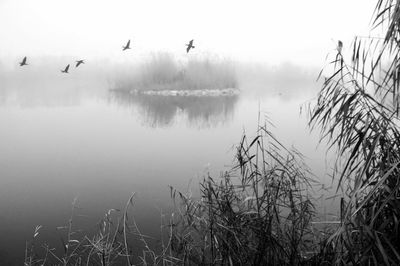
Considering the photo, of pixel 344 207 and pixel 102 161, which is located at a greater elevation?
pixel 344 207

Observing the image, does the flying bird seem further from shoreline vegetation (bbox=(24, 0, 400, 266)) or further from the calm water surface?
the calm water surface

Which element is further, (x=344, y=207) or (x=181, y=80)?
(x=181, y=80)

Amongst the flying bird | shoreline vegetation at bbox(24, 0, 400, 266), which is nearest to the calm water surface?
shoreline vegetation at bbox(24, 0, 400, 266)

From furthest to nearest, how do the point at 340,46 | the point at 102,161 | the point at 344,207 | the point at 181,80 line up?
the point at 181,80
the point at 102,161
the point at 344,207
the point at 340,46

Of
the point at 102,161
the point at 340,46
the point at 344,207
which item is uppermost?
the point at 340,46

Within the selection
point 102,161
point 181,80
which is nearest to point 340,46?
point 102,161

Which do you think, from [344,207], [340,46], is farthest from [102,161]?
[340,46]

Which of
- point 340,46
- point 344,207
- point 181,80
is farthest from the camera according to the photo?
point 181,80

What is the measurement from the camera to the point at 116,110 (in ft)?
83.6

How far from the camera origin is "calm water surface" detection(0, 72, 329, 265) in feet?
21.5

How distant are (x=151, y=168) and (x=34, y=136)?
297 inches

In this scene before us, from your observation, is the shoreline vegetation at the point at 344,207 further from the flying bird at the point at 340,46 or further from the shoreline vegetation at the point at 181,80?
the shoreline vegetation at the point at 181,80

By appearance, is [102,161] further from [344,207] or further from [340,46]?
[340,46]

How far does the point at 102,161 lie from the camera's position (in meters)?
10.9
